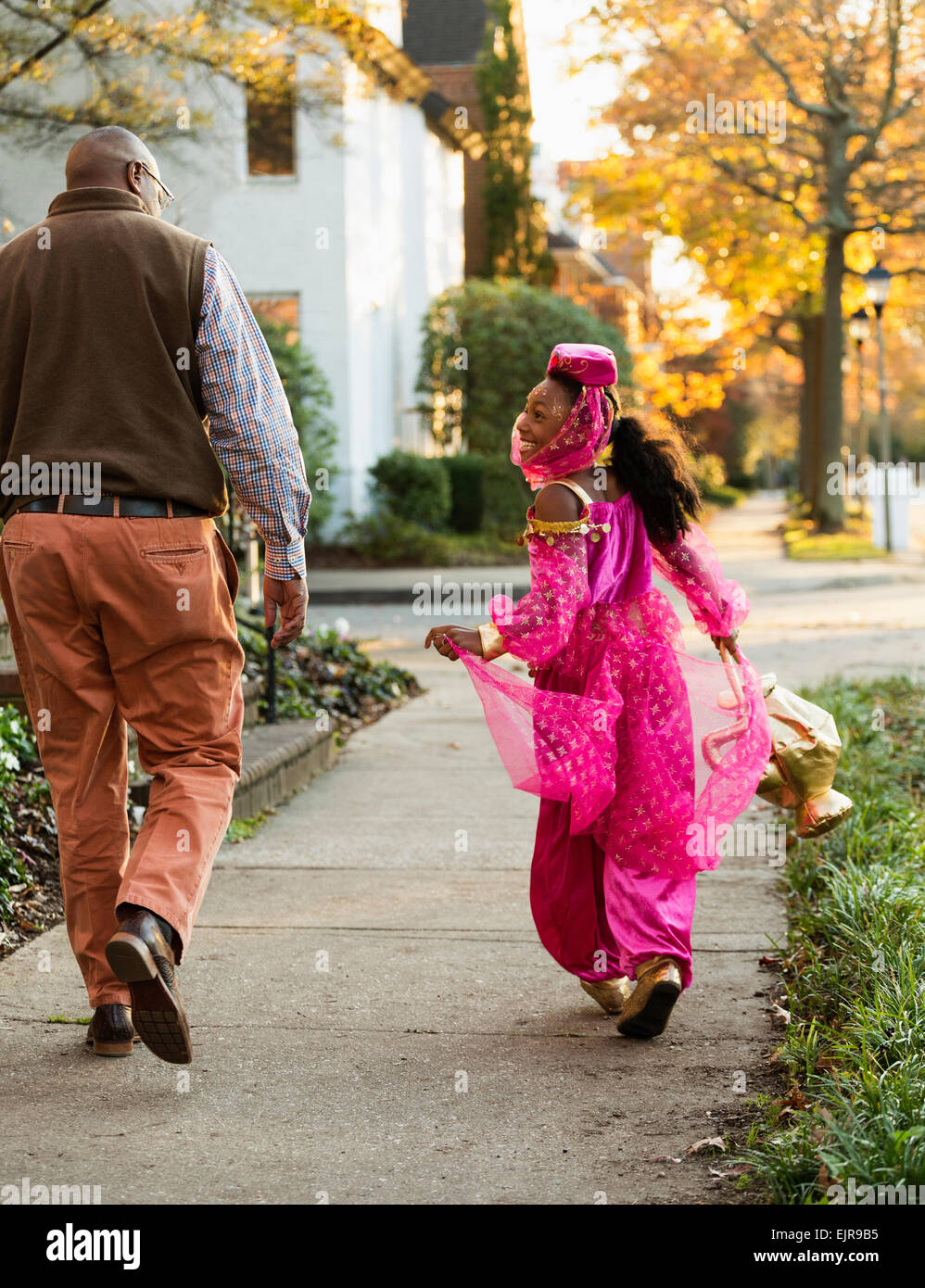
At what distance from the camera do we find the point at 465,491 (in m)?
23.7

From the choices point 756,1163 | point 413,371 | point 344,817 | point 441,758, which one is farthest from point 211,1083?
point 413,371

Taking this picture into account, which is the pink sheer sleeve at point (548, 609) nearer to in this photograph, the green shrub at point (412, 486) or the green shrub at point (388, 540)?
the green shrub at point (388, 540)

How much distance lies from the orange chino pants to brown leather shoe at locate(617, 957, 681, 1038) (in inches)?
44.9

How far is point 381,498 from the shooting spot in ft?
71.2

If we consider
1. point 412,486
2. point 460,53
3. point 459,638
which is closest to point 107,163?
point 459,638

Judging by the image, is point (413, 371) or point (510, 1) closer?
point (413, 371)

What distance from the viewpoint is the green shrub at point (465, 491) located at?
2348 centimetres

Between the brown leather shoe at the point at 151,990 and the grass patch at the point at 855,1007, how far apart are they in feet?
3.95

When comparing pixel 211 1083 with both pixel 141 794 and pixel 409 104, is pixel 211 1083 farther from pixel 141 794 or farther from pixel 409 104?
pixel 409 104

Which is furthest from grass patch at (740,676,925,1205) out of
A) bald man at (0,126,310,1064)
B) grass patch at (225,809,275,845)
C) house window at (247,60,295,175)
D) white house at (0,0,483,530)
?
house window at (247,60,295,175)

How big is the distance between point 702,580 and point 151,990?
181 centimetres

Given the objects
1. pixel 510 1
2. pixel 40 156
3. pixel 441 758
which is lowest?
pixel 441 758

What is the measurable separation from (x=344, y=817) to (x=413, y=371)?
19540mm

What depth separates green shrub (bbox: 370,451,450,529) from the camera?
21.2 meters
